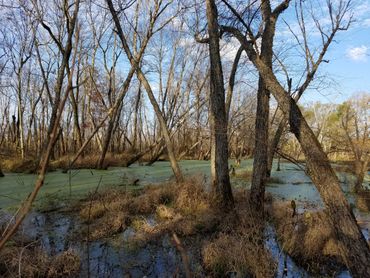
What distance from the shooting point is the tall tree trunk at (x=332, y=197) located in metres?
3.49

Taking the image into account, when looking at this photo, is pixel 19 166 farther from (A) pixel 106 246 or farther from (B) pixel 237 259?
(B) pixel 237 259

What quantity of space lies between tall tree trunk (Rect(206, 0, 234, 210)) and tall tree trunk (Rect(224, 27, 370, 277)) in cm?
281

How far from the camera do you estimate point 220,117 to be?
7.57 meters

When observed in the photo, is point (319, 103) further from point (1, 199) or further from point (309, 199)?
point (1, 199)

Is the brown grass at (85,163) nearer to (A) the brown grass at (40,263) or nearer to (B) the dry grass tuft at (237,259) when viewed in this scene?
(A) the brown grass at (40,263)

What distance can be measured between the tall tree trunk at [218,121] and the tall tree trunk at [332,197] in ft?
9.23

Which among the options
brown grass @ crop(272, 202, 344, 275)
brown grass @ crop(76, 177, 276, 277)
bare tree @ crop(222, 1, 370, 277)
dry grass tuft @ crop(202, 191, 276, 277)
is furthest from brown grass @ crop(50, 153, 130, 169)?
bare tree @ crop(222, 1, 370, 277)

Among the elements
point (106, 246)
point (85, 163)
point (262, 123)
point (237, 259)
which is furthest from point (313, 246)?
point (85, 163)

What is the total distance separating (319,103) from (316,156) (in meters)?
54.0

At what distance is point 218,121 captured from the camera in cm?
757

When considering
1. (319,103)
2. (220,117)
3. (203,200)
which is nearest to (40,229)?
(203,200)

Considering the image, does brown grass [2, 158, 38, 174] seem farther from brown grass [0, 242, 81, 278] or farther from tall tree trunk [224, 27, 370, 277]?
tall tree trunk [224, 27, 370, 277]

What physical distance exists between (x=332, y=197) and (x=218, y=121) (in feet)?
13.3

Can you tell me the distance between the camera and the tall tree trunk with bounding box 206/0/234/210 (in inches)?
295
